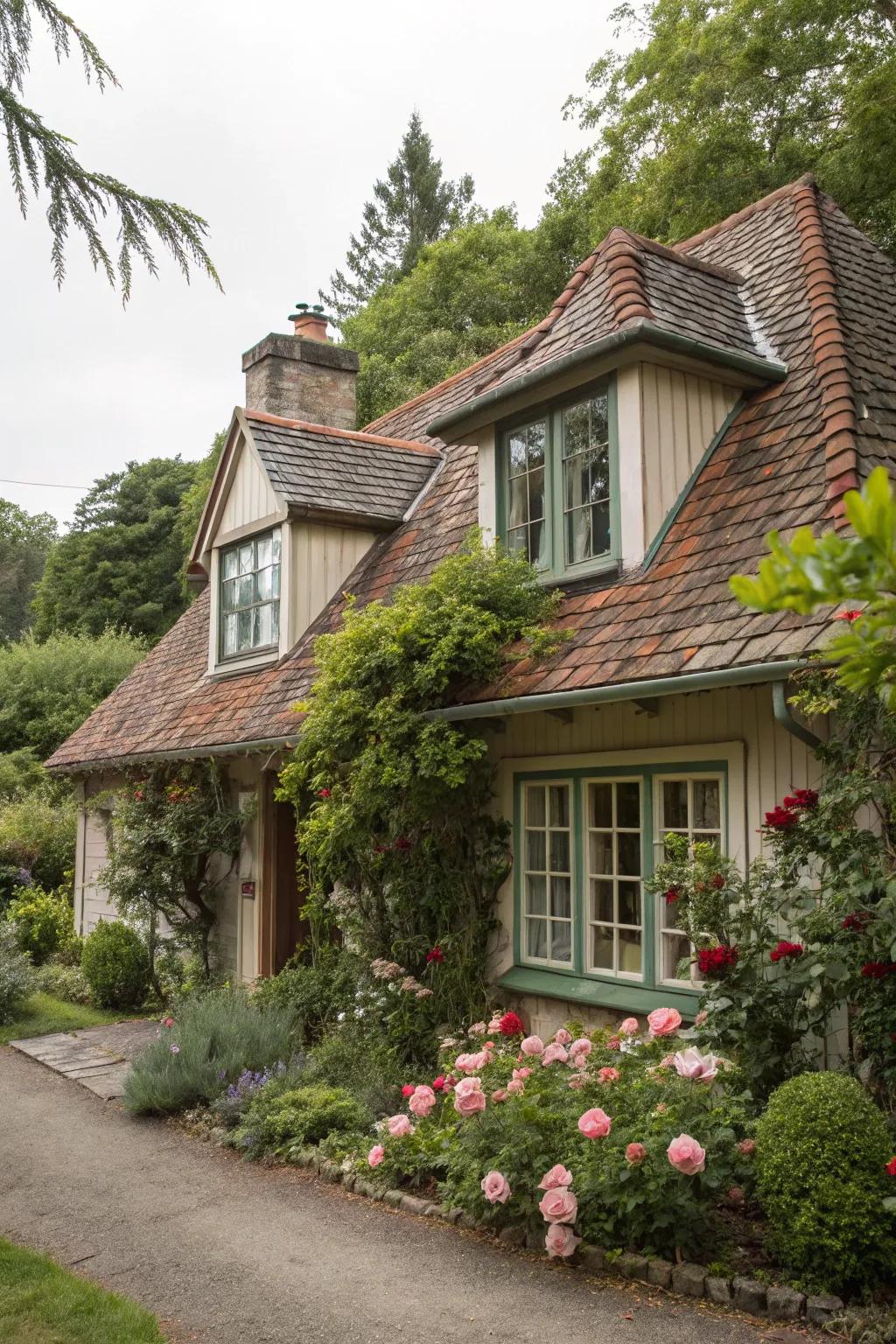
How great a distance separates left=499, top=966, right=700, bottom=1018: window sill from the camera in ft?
21.9

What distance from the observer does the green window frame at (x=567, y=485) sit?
802 cm

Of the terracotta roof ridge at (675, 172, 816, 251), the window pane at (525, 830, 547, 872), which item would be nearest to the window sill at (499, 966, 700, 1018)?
the window pane at (525, 830, 547, 872)

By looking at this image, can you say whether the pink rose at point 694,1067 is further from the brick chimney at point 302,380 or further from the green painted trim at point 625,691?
the brick chimney at point 302,380

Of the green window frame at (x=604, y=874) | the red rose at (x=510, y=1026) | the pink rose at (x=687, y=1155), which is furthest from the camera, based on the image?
the green window frame at (x=604, y=874)

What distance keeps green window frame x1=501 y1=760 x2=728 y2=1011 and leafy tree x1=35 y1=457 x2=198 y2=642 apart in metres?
29.6

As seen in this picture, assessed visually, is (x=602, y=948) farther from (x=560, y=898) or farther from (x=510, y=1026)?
(x=510, y=1026)

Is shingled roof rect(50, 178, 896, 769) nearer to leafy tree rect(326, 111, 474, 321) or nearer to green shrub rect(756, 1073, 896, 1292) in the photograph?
green shrub rect(756, 1073, 896, 1292)

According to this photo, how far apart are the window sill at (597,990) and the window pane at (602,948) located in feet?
0.39

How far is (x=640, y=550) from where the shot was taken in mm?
7707

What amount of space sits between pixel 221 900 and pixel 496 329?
54.1 ft

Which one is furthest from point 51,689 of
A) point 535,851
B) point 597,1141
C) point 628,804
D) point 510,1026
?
point 597,1141

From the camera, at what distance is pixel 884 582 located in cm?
157

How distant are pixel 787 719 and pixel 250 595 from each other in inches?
308

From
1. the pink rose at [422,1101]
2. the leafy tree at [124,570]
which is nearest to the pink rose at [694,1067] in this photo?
the pink rose at [422,1101]
